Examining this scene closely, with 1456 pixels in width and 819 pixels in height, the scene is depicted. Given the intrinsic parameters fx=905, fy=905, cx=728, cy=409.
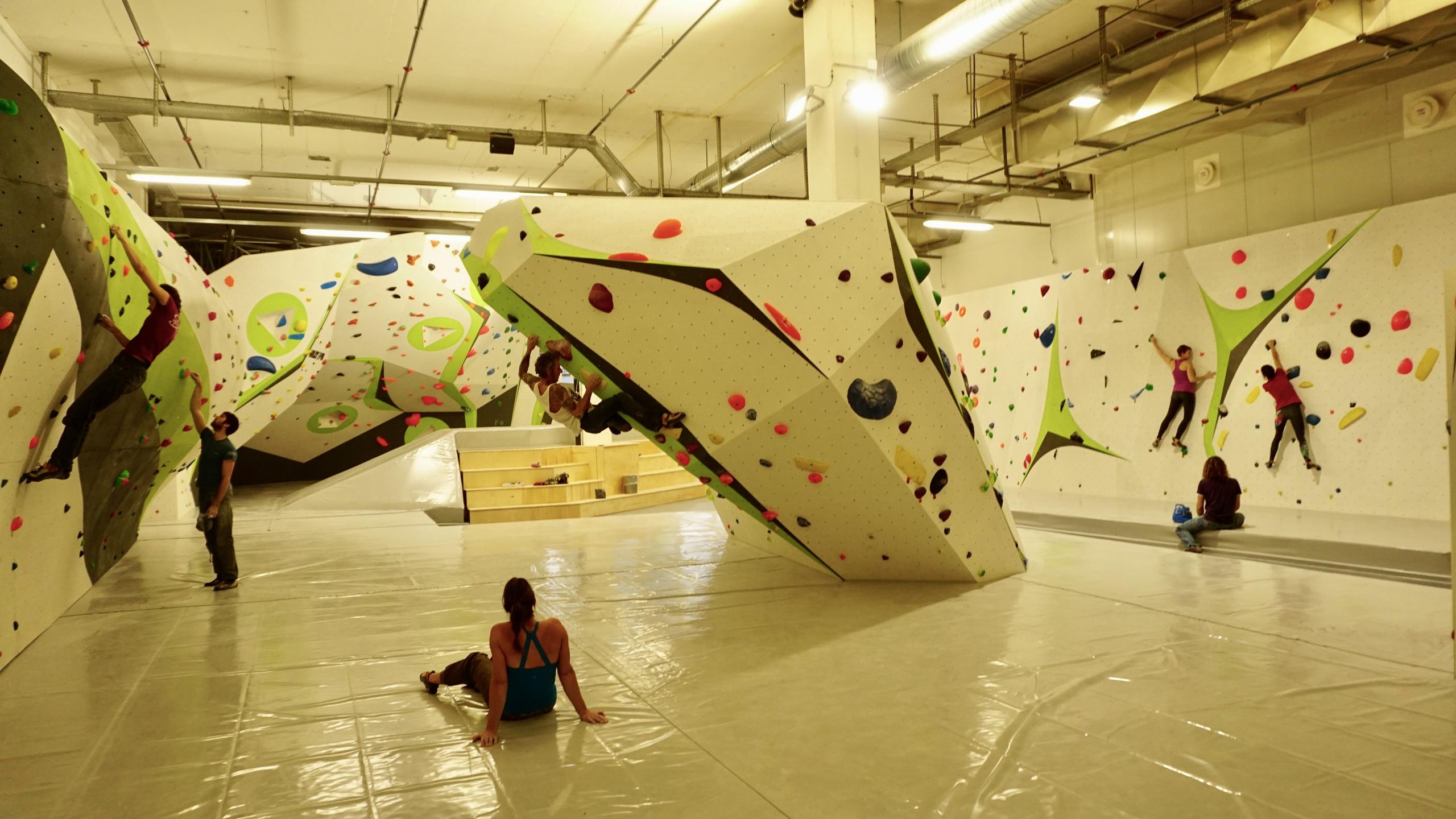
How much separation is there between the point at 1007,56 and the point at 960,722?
8320 mm

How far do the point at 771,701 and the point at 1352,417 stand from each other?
755cm

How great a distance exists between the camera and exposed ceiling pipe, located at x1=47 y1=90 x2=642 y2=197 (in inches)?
368

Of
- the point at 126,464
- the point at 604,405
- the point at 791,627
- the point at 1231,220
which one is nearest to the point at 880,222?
the point at 604,405

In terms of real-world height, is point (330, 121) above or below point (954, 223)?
above

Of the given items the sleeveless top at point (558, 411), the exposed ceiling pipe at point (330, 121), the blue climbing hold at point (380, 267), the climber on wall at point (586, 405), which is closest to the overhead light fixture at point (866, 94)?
the exposed ceiling pipe at point (330, 121)

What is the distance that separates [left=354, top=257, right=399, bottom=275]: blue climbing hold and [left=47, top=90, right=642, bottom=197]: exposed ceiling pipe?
2.31m

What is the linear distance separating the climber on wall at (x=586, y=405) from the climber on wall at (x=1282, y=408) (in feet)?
21.8

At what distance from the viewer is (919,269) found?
19.1ft

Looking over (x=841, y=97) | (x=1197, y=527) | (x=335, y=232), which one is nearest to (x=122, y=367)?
(x=841, y=97)

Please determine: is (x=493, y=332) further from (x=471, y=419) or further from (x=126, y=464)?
(x=126, y=464)

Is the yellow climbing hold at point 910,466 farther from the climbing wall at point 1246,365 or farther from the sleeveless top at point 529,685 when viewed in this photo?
the sleeveless top at point 529,685

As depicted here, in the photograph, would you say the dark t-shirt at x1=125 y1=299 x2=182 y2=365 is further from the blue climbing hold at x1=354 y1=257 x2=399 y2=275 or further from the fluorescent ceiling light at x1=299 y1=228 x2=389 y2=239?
the fluorescent ceiling light at x1=299 y1=228 x2=389 y2=239

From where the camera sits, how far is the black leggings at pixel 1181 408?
10148 millimetres

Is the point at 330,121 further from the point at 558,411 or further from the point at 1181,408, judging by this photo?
the point at 1181,408
